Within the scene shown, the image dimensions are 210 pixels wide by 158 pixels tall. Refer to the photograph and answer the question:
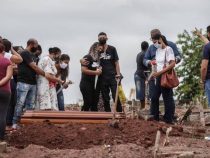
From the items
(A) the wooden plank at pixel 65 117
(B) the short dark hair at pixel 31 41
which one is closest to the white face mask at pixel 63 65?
(A) the wooden plank at pixel 65 117

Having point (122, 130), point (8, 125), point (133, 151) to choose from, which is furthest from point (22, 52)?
point (133, 151)

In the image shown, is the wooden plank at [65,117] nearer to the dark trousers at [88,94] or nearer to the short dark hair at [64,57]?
the dark trousers at [88,94]

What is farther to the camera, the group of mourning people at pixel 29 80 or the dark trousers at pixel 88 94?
the dark trousers at pixel 88 94

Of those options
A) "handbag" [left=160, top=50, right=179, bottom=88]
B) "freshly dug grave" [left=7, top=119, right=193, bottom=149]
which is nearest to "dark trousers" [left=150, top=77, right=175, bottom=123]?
"handbag" [left=160, top=50, right=179, bottom=88]

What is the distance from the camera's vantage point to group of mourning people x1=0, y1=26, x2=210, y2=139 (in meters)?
12.5

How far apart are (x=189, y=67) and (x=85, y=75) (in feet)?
110

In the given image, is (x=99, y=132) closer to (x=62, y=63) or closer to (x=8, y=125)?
(x=8, y=125)

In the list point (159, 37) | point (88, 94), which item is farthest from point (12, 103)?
point (159, 37)

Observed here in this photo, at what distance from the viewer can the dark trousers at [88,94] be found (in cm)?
1451

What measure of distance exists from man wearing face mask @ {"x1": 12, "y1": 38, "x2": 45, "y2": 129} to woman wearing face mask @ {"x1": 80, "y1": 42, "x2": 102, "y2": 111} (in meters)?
1.48

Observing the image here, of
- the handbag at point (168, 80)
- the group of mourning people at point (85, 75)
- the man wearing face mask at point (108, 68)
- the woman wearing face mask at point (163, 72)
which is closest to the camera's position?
the group of mourning people at point (85, 75)

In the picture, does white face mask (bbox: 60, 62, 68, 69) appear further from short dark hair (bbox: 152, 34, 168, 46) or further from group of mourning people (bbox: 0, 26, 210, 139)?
short dark hair (bbox: 152, 34, 168, 46)

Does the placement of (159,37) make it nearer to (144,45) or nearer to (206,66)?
(206,66)

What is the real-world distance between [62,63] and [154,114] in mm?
2303
